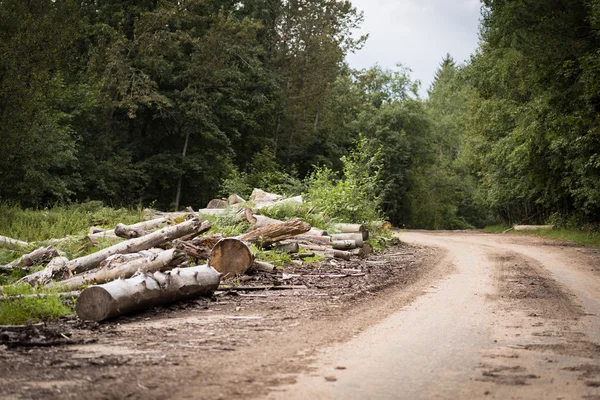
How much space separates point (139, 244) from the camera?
1004 centimetres

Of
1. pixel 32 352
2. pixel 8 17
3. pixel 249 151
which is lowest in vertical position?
pixel 32 352

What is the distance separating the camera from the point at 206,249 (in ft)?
35.5

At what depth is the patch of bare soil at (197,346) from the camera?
399cm

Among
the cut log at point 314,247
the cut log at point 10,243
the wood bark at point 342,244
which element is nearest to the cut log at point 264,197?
the wood bark at point 342,244

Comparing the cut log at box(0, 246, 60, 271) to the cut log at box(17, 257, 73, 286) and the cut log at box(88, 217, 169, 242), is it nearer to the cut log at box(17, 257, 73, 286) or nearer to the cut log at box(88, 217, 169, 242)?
the cut log at box(17, 257, 73, 286)

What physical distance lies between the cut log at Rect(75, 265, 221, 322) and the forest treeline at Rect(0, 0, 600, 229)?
11.0m

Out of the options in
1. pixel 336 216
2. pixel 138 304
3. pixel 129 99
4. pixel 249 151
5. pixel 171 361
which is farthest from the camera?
pixel 249 151

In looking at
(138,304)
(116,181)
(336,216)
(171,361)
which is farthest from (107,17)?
(171,361)

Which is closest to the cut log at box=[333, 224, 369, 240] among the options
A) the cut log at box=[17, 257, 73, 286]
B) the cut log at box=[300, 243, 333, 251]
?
the cut log at box=[300, 243, 333, 251]

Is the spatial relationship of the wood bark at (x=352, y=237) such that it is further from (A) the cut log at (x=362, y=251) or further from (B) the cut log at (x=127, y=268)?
(B) the cut log at (x=127, y=268)

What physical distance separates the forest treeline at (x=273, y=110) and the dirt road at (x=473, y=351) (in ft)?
33.5

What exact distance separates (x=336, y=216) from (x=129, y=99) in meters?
18.1

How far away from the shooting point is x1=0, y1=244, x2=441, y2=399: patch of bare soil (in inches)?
157

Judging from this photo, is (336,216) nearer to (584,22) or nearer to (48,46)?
(584,22)
